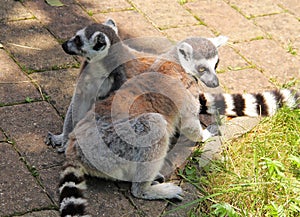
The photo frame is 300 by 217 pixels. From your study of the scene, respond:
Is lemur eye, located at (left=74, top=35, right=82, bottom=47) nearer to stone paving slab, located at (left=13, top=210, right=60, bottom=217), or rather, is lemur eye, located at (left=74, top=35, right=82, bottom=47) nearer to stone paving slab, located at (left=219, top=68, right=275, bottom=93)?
stone paving slab, located at (left=13, top=210, right=60, bottom=217)

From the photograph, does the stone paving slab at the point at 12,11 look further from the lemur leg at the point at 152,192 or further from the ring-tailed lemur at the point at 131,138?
the lemur leg at the point at 152,192

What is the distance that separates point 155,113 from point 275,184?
850 mm

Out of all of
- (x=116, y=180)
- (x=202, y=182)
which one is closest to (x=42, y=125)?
(x=116, y=180)

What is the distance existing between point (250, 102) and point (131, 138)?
1209 millimetres

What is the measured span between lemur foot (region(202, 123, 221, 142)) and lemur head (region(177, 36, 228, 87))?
329 mm

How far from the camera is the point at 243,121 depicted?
443 cm

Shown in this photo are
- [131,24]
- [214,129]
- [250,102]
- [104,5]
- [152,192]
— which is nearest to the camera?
[152,192]

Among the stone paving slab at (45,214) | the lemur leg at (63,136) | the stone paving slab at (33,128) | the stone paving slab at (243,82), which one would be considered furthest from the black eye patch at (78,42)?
the stone paving slab at (243,82)

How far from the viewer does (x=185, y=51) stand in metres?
4.17

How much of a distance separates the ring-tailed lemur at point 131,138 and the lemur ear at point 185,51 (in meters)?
0.18

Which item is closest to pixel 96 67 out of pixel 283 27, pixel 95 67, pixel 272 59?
pixel 95 67

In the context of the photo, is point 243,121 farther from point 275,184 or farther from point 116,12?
point 116,12

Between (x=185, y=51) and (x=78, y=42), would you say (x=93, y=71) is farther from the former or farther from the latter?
(x=185, y=51)

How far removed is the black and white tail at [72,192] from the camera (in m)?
3.25
